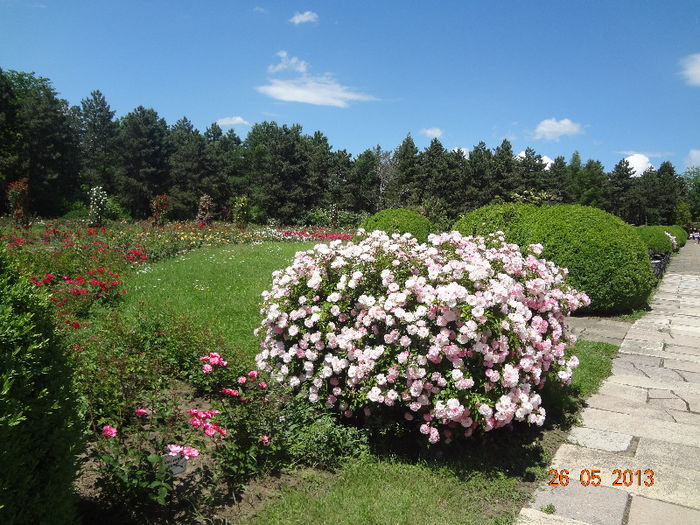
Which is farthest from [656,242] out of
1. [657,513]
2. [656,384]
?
[657,513]

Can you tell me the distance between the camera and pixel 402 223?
39.1 feet

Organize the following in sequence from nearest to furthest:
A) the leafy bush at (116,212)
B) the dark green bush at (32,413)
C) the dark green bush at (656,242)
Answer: the dark green bush at (32,413) → the dark green bush at (656,242) → the leafy bush at (116,212)

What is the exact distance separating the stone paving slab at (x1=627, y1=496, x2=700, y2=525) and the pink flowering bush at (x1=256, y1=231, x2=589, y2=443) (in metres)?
0.67

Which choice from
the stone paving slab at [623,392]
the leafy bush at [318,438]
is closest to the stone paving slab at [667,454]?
the stone paving slab at [623,392]

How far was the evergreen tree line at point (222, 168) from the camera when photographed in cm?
3058

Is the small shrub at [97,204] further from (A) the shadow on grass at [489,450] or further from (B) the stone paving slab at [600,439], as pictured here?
(B) the stone paving slab at [600,439]

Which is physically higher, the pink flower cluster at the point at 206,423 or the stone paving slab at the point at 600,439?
the pink flower cluster at the point at 206,423

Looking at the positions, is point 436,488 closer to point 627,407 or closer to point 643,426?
point 643,426

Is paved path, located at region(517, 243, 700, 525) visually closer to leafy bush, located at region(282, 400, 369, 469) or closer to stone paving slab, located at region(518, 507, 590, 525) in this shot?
stone paving slab, located at region(518, 507, 590, 525)

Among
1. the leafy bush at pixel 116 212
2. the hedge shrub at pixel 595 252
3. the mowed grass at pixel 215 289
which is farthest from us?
the leafy bush at pixel 116 212

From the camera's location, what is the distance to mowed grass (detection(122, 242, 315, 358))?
548 cm

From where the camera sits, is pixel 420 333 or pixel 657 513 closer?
pixel 657 513

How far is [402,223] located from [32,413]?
10659mm
